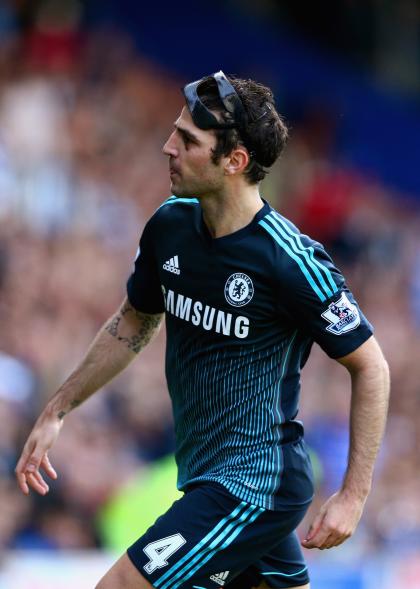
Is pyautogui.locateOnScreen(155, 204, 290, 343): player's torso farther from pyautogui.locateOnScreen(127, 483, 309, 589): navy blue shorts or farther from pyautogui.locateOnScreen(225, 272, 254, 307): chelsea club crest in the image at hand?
pyautogui.locateOnScreen(127, 483, 309, 589): navy blue shorts

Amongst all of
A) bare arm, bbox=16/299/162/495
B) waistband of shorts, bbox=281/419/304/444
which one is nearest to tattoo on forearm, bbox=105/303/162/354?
bare arm, bbox=16/299/162/495

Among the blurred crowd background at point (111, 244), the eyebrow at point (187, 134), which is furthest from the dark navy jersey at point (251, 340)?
the blurred crowd background at point (111, 244)

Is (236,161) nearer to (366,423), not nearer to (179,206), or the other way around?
(179,206)

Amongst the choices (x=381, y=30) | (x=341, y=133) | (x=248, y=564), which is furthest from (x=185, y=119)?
(x=381, y=30)

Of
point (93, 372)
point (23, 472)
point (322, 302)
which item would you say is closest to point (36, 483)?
point (23, 472)

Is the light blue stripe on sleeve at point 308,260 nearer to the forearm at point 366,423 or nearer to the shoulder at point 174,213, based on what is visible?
the forearm at point 366,423

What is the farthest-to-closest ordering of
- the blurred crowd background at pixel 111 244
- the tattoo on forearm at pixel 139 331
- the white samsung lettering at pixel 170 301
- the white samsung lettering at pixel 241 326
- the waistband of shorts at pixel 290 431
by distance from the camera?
the blurred crowd background at pixel 111 244, the tattoo on forearm at pixel 139 331, the white samsung lettering at pixel 170 301, the waistband of shorts at pixel 290 431, the white samsung lettering at pixel 241 326

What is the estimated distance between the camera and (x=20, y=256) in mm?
10117

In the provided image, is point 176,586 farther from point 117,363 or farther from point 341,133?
point 341,133

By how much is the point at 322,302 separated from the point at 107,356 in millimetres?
1120

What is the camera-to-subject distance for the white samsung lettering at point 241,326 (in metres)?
4.73

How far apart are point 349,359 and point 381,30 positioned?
12871 millimetres

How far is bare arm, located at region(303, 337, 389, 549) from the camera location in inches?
179

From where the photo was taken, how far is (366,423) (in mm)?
4633
